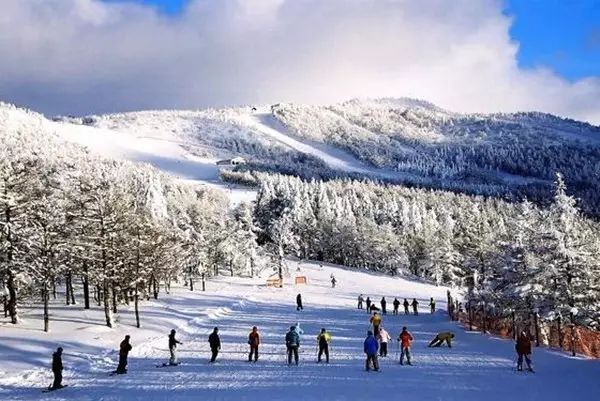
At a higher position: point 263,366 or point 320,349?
point 320,349

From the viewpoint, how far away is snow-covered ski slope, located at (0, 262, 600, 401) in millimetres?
21078

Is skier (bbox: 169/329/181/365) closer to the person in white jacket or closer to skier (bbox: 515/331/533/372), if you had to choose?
the person in white jacket

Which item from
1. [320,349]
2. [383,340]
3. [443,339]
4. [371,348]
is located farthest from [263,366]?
[443,339]

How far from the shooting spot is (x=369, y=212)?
6181 inches

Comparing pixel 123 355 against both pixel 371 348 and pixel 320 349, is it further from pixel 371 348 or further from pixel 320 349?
pixel 371 348

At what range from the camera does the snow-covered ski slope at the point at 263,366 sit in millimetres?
21078

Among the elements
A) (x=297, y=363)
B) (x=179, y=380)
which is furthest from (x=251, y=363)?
(x=179, y=380)

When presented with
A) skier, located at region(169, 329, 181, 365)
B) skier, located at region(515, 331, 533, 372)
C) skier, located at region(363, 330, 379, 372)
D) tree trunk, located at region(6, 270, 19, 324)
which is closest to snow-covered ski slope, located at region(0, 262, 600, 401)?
skier, located at region(363, 330, 379, 372)

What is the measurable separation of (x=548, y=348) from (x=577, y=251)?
9.15 meters


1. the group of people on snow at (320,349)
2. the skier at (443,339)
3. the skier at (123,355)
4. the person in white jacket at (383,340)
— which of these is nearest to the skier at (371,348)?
the group of people on snow at (320,349)

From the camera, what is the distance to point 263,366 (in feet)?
88.9

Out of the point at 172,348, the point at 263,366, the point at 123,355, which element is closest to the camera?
the point at 123,355

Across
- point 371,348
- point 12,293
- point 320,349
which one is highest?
point 12,293

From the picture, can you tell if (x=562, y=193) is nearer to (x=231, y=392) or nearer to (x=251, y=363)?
(x=251, y=363)
